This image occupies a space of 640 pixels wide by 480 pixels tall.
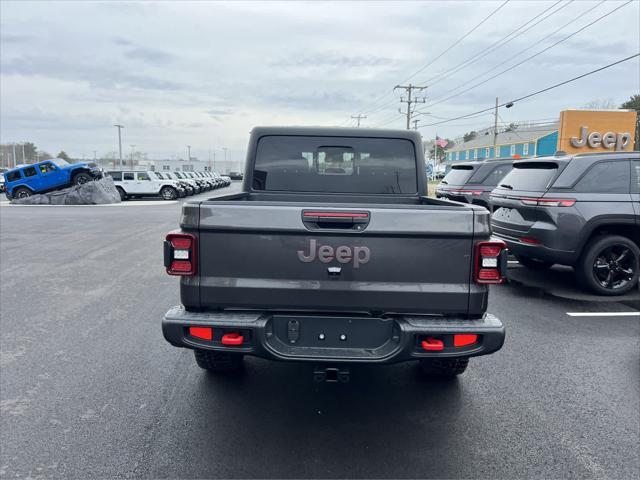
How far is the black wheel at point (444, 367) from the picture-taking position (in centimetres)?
377

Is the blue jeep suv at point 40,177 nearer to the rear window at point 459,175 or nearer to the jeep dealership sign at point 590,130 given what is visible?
the rear window at point 459,175

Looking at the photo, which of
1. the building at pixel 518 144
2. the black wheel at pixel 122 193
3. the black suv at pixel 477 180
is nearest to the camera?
the black suv at pixel 477 180

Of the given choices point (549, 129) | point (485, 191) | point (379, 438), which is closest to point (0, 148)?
point (549, 129)

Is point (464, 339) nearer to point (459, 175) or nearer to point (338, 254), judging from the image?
point (338, 254)

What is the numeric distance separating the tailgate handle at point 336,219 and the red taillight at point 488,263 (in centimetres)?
70

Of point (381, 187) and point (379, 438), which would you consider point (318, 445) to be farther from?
point (381, 187)

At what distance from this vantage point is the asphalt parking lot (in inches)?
112

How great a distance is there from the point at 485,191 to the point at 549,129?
196 feet

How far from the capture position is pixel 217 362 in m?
3.86

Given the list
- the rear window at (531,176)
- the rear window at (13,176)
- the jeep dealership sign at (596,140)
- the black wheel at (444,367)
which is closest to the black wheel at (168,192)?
the rear window at (13,176)

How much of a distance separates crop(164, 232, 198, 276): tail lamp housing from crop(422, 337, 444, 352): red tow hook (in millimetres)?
1447

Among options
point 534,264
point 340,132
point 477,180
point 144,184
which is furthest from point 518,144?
point 340,132

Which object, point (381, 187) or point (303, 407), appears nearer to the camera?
point (303, 407)

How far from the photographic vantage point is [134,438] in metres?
3.09
